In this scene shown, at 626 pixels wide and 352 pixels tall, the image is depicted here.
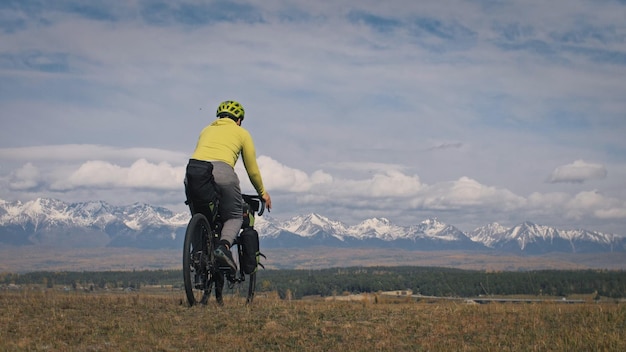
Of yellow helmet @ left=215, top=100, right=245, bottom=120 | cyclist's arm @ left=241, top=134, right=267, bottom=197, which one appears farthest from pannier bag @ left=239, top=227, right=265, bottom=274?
yellow helmet @ left=215, top=100, right=245, bottom=120

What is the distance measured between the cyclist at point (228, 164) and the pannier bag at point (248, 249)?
706mm

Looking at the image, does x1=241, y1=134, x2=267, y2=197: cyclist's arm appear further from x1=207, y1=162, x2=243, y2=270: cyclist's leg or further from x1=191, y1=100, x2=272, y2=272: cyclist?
x1=207, y1=162, x2=243, y2=270: cyclist's leg

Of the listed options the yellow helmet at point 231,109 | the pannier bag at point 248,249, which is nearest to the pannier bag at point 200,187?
the pannier bag at point 248,249

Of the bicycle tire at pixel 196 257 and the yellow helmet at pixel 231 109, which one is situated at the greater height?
the yellow helmet at pixel 231 109

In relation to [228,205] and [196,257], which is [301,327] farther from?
[228,205]

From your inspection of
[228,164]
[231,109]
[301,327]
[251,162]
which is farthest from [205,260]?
[231,109]

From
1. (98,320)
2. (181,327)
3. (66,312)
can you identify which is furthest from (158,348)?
(66,312)

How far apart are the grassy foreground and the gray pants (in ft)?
4.93

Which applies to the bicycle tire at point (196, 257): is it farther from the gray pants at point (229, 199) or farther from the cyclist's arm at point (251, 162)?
the cyclist's arm at point (251, 162)

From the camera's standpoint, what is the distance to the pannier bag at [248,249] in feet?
44.2

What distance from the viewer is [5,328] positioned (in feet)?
31.9

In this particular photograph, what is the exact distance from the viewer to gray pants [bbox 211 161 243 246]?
12.3 m

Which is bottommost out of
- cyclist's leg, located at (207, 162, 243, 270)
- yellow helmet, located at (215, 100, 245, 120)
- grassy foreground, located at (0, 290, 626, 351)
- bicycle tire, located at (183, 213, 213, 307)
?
grassy foreground, located at (0, 290, 626, 351)

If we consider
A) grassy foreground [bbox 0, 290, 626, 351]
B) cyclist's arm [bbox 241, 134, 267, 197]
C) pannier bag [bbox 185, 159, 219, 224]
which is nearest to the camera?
grassy foreground [bbox 0, 290, 626, 351]
